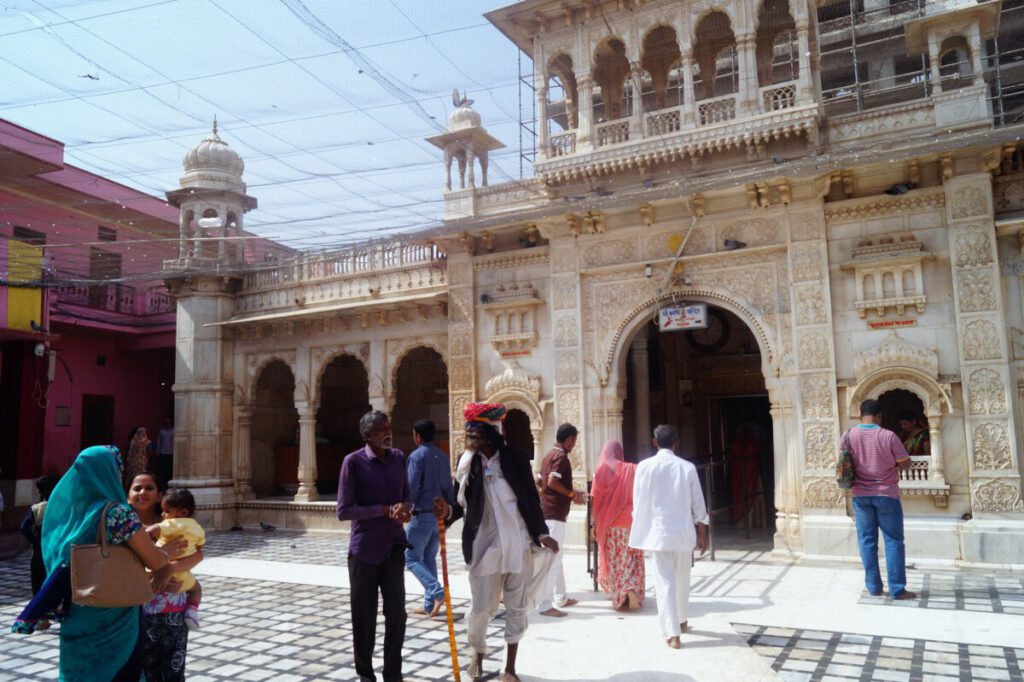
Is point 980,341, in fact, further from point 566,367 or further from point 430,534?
point 430,534

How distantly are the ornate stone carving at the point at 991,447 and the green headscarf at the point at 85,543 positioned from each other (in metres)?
8.62

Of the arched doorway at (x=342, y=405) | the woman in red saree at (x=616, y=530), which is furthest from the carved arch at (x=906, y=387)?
the arched doorway at (x=342, y=405)

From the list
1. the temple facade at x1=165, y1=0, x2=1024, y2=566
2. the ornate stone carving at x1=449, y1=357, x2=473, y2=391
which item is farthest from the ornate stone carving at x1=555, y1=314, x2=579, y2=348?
the ornate stone carving at x1=449, y1=357, x2=473, y2=391

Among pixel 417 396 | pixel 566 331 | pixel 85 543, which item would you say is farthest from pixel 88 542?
pixel 417 396

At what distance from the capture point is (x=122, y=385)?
1906cm

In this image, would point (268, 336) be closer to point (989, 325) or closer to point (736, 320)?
point (736, 320)

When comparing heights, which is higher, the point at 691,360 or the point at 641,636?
the point at 691,360

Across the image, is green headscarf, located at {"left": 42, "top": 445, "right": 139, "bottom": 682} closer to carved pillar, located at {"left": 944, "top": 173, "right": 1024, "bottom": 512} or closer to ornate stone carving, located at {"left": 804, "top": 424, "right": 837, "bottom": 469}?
ornate stone carving, located at {"left": 804, "top": 424, "right": 837, "bottom": 469}

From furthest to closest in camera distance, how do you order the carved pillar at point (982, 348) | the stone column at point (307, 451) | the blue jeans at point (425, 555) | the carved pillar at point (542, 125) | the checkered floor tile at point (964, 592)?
the stone column at point (307, 451), the carved pillar at point (542, 125), the carved pillar at point (982, 348), the blue jeans at point (425, 555), the checkered floor tile at point (964, 592)

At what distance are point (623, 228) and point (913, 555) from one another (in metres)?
5.45

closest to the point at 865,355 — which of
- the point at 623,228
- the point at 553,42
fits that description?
the point at 623,228

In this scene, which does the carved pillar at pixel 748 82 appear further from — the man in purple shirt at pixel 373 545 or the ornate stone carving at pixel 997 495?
the man in purple shirt at pixel 373 545

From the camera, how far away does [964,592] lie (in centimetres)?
698

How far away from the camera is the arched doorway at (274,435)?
15398 millimetres
